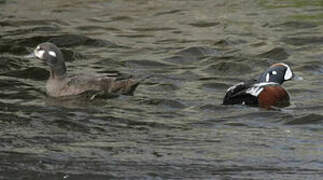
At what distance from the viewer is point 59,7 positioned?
20.2 m

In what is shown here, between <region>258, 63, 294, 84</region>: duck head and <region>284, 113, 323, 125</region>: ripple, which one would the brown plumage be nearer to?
<region>258, 63, 294, 84</region>: duck head

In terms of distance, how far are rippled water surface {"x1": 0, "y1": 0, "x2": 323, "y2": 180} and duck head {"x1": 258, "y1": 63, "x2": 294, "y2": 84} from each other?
0.97 feet

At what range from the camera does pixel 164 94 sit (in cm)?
1343

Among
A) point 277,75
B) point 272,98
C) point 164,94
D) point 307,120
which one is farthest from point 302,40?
point 307,120

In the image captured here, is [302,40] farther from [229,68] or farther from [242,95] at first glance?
[242,95]

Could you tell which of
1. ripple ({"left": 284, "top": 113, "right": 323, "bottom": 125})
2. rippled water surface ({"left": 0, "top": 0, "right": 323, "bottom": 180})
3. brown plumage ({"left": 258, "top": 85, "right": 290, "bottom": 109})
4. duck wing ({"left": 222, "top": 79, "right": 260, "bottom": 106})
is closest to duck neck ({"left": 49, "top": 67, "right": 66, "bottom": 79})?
rippled water surface ({"left": 0, "top": 0, "right": 323, "bottom": 180})

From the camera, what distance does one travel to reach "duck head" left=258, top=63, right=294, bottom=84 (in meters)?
13.3

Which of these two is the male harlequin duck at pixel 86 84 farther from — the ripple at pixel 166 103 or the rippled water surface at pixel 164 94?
the ripple at pixel 166 103

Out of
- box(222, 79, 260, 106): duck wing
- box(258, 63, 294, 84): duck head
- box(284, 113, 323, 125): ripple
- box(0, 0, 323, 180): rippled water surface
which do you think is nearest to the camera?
box(0, 0, 323, 180): rippled water surface

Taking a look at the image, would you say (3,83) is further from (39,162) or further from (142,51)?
(39,162)

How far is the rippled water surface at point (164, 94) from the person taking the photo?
352 inches

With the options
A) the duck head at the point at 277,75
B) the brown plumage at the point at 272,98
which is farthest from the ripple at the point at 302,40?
the brown plumage at the point at 272,98

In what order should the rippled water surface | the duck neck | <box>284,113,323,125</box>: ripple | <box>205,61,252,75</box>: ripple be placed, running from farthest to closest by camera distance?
<box>205,61,252,75</box>: ripple, the duck neck, <box>284,113,323,125</box>: ripple, the rippled water surface

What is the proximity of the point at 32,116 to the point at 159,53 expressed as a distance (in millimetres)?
5509
